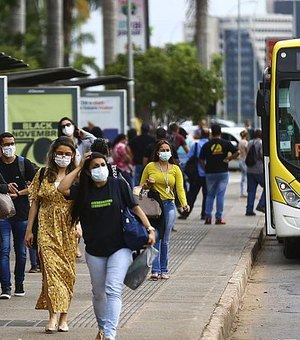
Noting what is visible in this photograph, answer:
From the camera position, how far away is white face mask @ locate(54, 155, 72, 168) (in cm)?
1071

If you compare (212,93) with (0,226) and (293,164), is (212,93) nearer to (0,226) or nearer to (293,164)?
(293,164)

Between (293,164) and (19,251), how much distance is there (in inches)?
217

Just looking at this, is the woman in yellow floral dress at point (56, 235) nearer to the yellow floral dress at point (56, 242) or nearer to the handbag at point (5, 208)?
the yellow floral dress at point (56, 242)

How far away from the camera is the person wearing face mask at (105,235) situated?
31.6 ft

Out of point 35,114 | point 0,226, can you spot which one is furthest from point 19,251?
point 35,114

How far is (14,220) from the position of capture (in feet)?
43.0

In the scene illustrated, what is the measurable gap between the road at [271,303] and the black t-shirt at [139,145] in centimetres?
564

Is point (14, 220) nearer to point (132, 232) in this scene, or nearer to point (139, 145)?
point (132, 232)

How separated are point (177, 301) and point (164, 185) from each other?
2.45 metres

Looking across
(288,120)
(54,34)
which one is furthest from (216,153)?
(54,34)

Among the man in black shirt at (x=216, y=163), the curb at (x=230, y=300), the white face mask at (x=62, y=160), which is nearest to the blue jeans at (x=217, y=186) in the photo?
the man in black shirt at (x=216, y=163)

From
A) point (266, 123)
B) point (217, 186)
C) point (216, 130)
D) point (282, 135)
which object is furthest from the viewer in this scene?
point (217, 186)

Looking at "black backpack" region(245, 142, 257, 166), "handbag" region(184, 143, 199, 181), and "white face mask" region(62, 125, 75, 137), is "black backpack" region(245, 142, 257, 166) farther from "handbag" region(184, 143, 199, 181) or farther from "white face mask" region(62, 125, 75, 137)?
"white face mask" region(62, 125, 75, 137)

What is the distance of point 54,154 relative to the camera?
10742 millimetres
